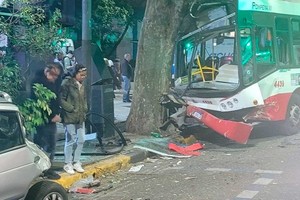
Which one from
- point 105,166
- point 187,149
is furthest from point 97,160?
point 187,149

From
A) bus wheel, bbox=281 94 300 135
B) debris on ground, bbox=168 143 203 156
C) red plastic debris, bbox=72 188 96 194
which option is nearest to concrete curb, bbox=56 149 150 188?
red plastic debris, bbox=72 188 96 194

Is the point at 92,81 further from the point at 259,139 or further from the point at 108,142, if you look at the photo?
the point at 259,139

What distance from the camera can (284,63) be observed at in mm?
12062

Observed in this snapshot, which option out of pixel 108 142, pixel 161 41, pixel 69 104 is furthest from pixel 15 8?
pixel 161 41

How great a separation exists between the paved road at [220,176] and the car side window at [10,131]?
2233 mm

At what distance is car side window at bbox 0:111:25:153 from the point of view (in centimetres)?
531

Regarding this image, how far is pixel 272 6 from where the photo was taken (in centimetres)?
1195

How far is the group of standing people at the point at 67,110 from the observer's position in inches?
323

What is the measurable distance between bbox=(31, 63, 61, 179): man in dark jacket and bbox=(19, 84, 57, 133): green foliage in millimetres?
593

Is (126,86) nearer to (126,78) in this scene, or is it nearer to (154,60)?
(126,78)

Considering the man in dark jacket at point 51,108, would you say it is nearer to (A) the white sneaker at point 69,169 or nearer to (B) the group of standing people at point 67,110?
(B) the group of standing people at point 67,110

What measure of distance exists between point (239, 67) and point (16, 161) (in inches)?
262

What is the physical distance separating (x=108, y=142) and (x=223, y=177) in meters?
3.11

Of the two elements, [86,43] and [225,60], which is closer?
[86,43]
